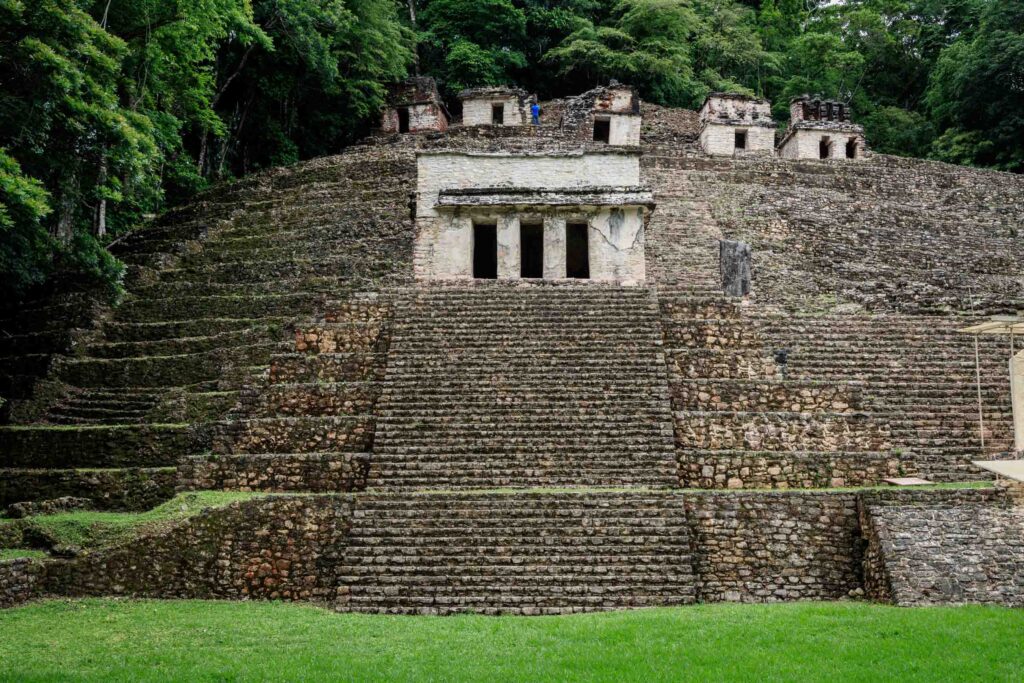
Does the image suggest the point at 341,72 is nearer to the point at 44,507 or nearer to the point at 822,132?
the point at 822,132

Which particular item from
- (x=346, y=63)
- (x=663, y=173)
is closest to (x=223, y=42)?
(x=346, y=63)

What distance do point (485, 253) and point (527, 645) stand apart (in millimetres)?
10328

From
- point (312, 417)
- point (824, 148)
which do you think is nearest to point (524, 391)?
point (312, 417)

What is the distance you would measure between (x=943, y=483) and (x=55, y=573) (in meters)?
9.54

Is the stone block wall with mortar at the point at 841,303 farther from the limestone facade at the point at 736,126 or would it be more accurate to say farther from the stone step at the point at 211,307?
the stone step at the point at 211,307

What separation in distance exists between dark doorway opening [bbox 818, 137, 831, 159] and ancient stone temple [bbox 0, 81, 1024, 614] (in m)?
7.14

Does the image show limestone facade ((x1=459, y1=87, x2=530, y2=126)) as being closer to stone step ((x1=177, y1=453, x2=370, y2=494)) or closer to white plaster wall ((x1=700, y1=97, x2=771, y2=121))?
white plaster wall ((x1=700, y1=97, x2=771, y2=121))

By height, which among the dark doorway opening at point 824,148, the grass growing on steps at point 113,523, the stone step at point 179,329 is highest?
the dark doorway opening at point 824,148

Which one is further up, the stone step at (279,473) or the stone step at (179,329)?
the stone step at (179,329)

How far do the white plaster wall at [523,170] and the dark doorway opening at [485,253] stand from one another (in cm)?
94

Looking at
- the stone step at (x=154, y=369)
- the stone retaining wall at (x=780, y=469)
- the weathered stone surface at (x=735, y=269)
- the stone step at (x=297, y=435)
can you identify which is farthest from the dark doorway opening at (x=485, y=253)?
the stone retaining wall at (x=780, y=469)

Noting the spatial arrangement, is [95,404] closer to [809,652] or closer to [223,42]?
[809,652]

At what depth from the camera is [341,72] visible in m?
28.3

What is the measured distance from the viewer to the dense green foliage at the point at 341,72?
12.3 meters
